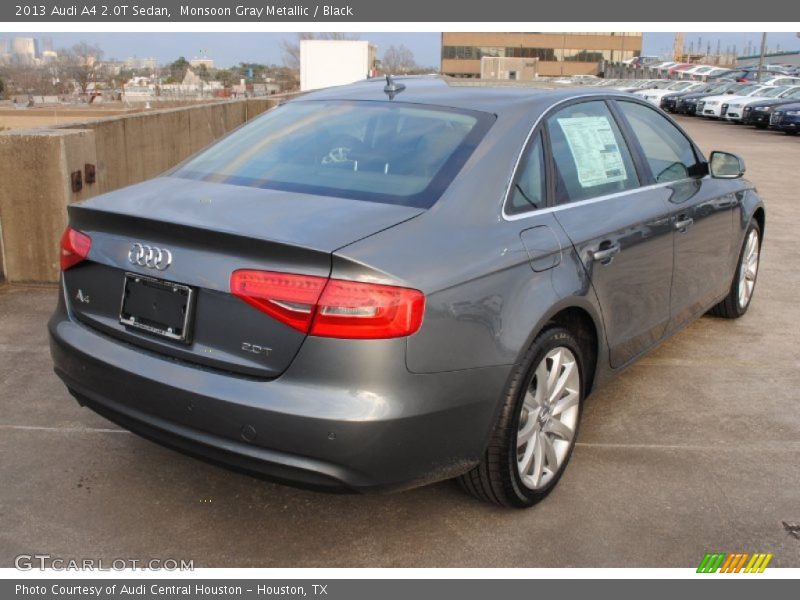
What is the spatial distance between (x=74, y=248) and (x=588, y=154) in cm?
227

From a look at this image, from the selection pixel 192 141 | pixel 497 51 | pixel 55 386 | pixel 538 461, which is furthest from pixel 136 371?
pixel 497 51

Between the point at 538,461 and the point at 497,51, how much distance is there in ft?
400

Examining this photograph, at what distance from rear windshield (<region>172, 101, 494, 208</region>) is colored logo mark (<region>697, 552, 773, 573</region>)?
166 cm

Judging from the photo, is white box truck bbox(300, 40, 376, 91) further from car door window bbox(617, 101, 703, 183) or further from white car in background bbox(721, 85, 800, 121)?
car door window bbox(617, 101, 703, 183)

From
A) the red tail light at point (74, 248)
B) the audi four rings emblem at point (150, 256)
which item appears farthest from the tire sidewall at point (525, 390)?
the red tail light at point (74, 248)

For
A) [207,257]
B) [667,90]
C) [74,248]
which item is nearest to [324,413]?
[207,257]

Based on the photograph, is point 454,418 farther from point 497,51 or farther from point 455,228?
point 497,51

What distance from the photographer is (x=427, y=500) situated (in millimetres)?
3475

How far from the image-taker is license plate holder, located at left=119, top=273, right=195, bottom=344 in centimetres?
287

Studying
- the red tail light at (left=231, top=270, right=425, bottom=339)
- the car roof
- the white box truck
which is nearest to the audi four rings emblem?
the red tail light at (left=231, top=270, right=425, bottom=339)

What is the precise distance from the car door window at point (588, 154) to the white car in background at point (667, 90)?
3879 centimetres

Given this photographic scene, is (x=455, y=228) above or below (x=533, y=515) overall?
above

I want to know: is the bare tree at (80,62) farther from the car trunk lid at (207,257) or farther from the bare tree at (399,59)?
the car trunk lid at (207,257)

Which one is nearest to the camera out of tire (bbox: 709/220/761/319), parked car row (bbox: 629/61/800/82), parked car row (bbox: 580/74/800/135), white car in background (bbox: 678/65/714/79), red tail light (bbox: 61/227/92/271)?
red tail light (bbox: 61/227/92/271)
